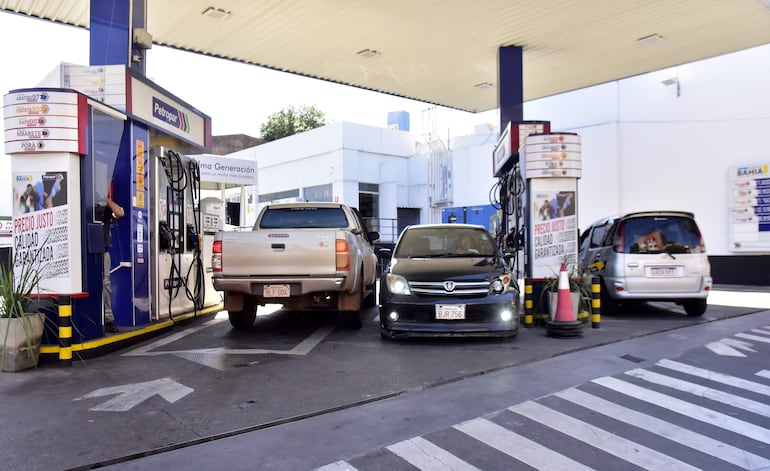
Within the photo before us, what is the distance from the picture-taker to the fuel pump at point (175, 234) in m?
7.98

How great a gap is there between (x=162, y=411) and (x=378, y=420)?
1739 mm

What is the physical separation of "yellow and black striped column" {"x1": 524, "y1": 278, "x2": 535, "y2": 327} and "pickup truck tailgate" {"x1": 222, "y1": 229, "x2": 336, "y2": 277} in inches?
117

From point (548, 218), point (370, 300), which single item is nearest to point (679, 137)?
point (548, 218)

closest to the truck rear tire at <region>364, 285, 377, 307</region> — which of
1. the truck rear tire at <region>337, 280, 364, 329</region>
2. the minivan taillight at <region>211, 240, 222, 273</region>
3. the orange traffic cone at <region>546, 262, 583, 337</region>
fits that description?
the truck rear tire at <region>337, 280, 364, 329</region>

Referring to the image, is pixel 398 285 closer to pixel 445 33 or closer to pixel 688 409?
pixel 688 409

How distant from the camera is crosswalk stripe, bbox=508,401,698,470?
3.37m

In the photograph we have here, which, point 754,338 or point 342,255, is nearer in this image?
point 342,255

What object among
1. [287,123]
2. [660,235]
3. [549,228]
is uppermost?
[287,123]

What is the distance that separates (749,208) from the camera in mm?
13992

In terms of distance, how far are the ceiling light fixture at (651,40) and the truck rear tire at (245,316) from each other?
9935 mm

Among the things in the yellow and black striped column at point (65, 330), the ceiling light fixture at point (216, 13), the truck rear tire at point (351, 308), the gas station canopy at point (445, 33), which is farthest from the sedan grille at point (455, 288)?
the ceiling light fixture at point (216, 13)

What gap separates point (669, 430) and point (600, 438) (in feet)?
1.94

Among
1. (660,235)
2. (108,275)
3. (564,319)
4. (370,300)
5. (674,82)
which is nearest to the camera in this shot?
(108,275)

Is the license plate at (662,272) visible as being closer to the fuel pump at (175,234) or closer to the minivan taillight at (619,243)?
the minivan taillight at (619,243)
